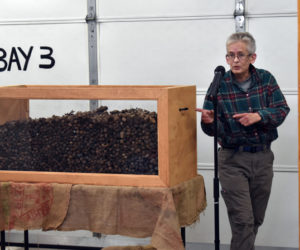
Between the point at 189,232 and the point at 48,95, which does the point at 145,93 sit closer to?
the point at 48,95

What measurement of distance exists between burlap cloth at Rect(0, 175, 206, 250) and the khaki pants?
14.7 inches

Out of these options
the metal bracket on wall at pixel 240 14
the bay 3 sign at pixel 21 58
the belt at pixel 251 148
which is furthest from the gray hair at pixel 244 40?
the bay 3 sign at pixel 21 58

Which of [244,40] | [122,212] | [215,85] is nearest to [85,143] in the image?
[122,212]

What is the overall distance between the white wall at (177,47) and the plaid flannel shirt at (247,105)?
841 mm

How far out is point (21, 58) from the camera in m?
5.41

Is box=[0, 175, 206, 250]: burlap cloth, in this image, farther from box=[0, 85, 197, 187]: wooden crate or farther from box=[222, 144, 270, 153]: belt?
box=[222, 144, 270, 153]: belt

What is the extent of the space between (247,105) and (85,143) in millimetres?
1073

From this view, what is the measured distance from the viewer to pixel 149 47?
17.1 ft

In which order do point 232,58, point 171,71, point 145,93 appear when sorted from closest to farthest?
1. point 145,93
2. point 232,58
3. point 171,71

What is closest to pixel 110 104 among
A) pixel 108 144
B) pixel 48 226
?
pixel 108 144

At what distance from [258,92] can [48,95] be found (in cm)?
130

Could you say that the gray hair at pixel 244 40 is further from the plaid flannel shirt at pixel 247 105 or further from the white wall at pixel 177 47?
the white wall at pixel 177 47

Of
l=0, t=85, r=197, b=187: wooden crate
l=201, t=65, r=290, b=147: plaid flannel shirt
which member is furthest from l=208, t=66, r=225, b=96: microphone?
l=201, t=65, r=290, b=147: plaid flannel shirt

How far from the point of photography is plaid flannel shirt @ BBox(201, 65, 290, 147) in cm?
421
